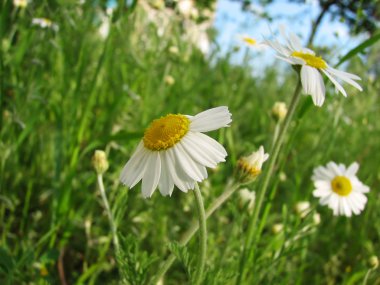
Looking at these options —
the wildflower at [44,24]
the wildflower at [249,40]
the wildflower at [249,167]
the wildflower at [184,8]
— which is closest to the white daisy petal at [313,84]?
the wildflower at [249,167]

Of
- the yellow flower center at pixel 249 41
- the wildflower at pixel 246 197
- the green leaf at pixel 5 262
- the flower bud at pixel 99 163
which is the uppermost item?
the yellow flower center at pixel 249 41

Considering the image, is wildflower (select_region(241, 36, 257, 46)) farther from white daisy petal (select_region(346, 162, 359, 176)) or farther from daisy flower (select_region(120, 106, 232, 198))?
daisy flower (select_region(120, 106, 232, 198))

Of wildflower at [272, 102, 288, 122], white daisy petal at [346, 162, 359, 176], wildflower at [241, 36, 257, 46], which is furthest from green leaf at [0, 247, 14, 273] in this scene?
wildflower at [241, 36, 257, 46]

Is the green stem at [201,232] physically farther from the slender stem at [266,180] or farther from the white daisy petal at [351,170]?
the white daisy petal at [351,170]

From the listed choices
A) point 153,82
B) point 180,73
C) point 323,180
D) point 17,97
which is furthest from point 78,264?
point 180,73

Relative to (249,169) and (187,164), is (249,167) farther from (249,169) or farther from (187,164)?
(187,164)

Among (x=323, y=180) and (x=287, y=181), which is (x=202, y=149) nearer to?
(x=323, y=180)

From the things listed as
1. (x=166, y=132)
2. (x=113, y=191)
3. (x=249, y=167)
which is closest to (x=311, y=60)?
(x=249, y=167)
